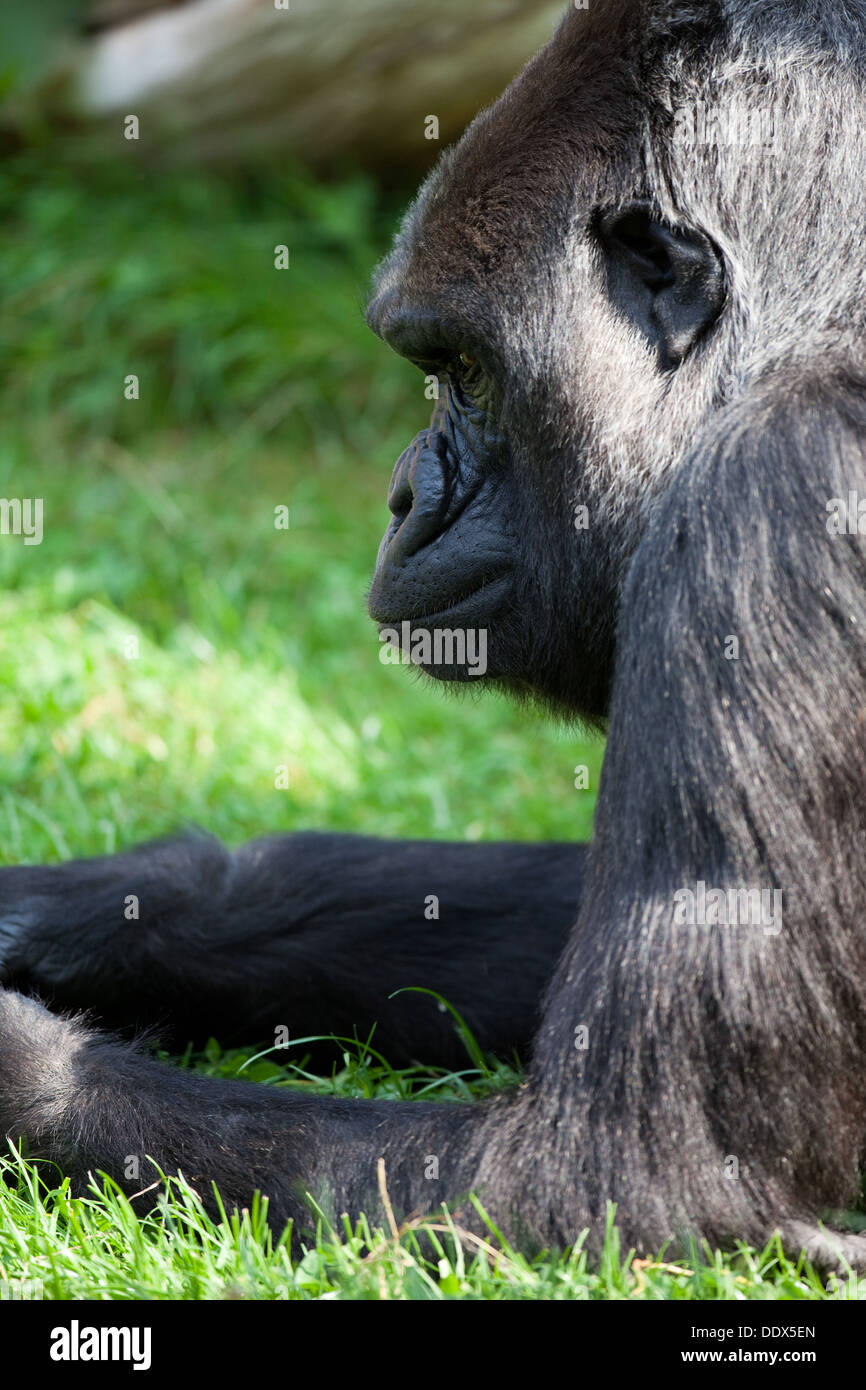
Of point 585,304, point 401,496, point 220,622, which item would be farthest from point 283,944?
point 220,622

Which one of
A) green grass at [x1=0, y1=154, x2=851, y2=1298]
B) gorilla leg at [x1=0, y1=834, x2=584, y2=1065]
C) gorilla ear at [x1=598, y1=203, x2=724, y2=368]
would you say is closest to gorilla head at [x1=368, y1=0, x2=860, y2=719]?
gorilla ear at [x1=598, y1=203, x2=724, y2=368]

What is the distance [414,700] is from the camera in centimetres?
680

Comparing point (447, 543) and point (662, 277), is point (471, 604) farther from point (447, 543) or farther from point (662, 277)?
point (662, 277)

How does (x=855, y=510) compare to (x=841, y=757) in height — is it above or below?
above

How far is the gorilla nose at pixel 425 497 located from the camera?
383 centimetres

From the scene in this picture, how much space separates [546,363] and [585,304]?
153mm

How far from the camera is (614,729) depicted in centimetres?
297

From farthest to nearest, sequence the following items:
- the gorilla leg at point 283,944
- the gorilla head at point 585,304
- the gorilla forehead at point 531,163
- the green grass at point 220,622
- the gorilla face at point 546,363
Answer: the gorilla leg at point 283,944 < the gorilla forehead at point 531,163 < the gorilla face at point 546,363 < the gorilla head at point 585,304 < the green grass at point 220,622

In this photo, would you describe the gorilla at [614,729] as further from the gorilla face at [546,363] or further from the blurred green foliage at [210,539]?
the blurred green foliage at [210,539]

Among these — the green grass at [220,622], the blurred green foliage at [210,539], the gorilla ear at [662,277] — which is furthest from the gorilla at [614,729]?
the blurred green foliage at [210,539]
